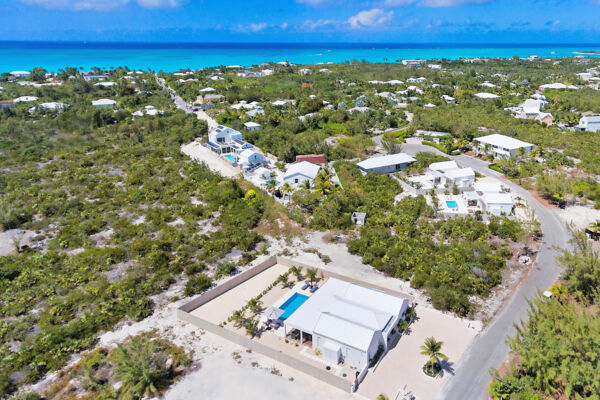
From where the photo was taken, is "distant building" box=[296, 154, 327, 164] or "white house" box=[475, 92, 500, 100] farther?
"white house" box=[475, 92, 500, 100]

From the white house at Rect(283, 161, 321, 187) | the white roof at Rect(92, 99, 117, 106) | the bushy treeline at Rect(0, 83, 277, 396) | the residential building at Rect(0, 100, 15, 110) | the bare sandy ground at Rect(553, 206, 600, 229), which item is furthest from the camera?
the white roof at Rect(92, 99, 117, 106)

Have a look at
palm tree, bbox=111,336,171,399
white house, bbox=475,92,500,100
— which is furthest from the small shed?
white house, bbox=475,92,500,100

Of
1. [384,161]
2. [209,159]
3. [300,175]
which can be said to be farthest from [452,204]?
[209,159]


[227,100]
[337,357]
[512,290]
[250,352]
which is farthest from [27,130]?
[512,290]

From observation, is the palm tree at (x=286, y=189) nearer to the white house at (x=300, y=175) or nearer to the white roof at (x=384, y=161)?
the white house at (x=300, y=175)

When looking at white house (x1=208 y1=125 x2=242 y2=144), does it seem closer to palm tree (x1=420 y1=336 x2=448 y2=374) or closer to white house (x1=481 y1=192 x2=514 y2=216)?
white house (x1=481 y1=192 x2=514 y2=216)

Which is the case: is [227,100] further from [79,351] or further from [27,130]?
[79,351]

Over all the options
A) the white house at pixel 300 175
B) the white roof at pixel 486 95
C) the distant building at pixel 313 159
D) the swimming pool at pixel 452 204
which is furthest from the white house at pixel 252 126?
the white roof at pixel 486 95
